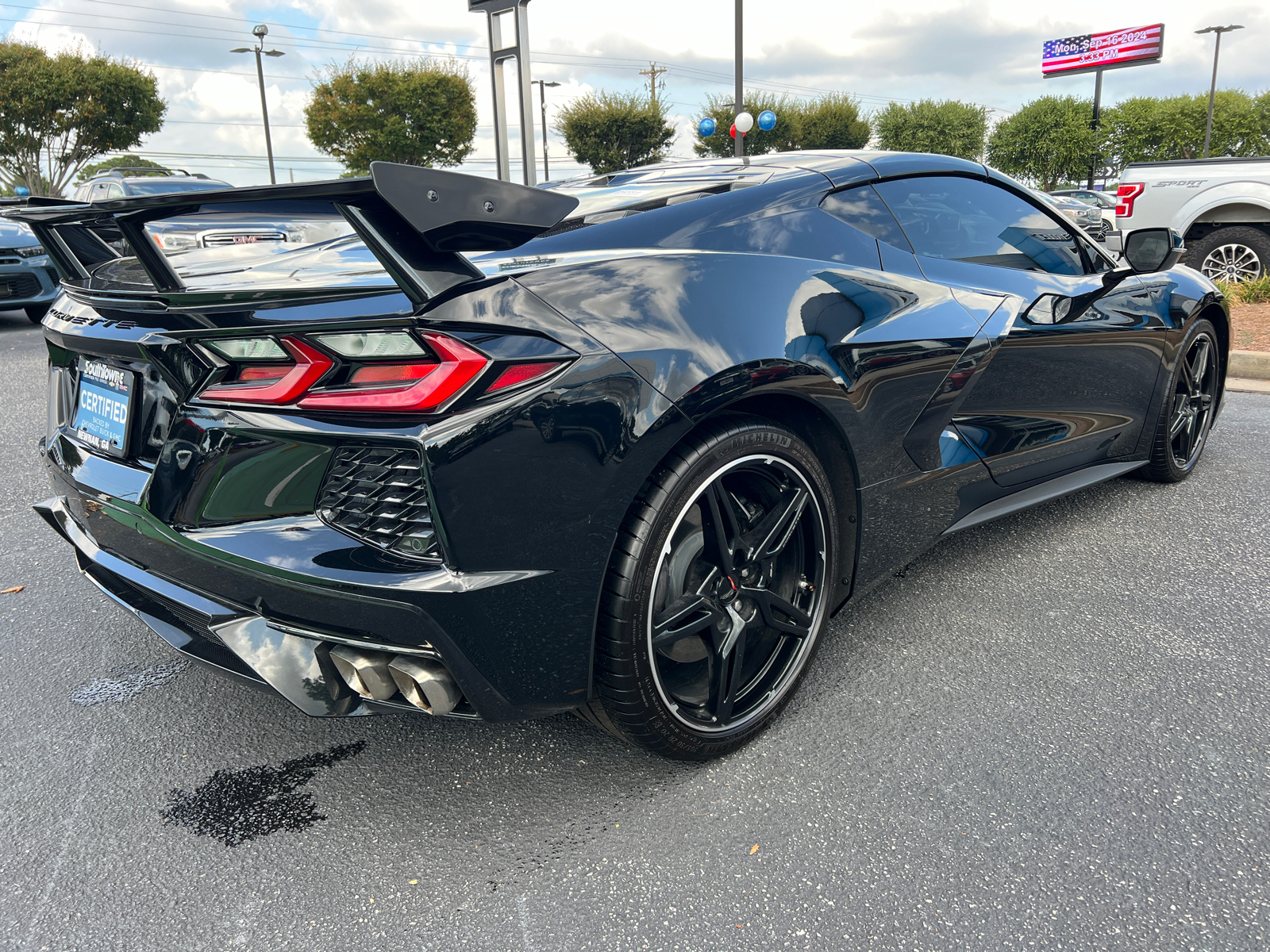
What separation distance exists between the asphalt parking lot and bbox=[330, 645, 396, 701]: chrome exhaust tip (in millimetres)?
366

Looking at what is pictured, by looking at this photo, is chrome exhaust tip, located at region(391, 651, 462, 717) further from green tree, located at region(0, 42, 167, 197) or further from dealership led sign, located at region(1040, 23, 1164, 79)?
dealership led sign, located at region(1040, 23, 1164, 79)

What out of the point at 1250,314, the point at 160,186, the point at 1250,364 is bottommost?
the point at 1250,364

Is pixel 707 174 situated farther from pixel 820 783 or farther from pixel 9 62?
pixel 9 62

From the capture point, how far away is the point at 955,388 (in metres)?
2.40

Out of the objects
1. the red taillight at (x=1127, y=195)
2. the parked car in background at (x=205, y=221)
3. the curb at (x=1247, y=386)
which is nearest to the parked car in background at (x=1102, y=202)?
the red taillight at (x=1127, y=195)

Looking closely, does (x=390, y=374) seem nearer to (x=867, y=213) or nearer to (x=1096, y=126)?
(x=867, y=213)

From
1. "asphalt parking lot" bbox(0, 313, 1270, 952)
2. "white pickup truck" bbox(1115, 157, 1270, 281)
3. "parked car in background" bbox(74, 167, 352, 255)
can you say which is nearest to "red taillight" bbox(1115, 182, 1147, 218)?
"white pickup truck" bbox(1115, 157, 1270, 281)

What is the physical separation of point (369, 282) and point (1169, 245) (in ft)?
9.83

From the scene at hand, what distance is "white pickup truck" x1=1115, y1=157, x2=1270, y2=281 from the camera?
27.8 ft

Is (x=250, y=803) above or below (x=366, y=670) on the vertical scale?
below

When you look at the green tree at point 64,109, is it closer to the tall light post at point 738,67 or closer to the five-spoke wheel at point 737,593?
the tall light post at point 738,67

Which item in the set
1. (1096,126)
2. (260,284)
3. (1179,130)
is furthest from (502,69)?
(1179,130)

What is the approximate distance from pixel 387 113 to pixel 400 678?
149 ft

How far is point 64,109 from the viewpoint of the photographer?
36.2m
